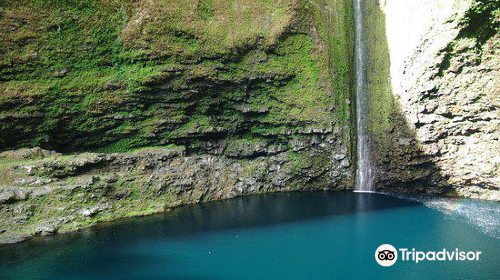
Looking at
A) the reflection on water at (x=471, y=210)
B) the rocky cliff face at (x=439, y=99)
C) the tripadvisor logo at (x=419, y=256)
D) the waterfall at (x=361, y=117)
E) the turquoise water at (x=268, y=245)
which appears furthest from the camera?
the waterfall at (x=361, y=117)

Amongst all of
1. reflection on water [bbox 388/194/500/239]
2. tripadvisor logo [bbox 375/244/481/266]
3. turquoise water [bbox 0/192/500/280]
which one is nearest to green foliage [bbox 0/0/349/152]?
turquoise water [bbox 0/192/500/280]

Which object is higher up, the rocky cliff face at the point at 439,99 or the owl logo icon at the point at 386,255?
the rocky cliff face at the point at 439,99

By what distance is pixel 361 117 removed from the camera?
21.3 meters

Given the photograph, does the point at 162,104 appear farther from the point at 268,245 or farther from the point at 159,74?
the point at 268,245

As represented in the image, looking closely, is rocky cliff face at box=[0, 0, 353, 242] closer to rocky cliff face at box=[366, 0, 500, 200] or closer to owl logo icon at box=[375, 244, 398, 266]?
rocky cliff face at box=[366, 0, 500, 200]

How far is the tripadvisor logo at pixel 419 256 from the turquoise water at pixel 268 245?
0.23 meters

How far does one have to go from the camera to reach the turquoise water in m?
10.6

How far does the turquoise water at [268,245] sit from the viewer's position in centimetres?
1063

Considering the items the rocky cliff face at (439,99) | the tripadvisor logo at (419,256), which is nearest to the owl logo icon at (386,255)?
the tripadvisor logo at (419,256)

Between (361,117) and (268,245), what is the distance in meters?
11.7

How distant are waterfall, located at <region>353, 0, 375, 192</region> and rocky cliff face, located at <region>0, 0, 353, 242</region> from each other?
0.72 metres

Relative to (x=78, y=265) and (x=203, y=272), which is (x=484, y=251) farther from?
(x=78, y=265)

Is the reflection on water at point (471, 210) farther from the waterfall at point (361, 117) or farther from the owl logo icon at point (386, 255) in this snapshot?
the owl logo icon at point (386, 255)

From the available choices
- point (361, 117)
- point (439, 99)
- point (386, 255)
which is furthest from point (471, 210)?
point (361, 117)
